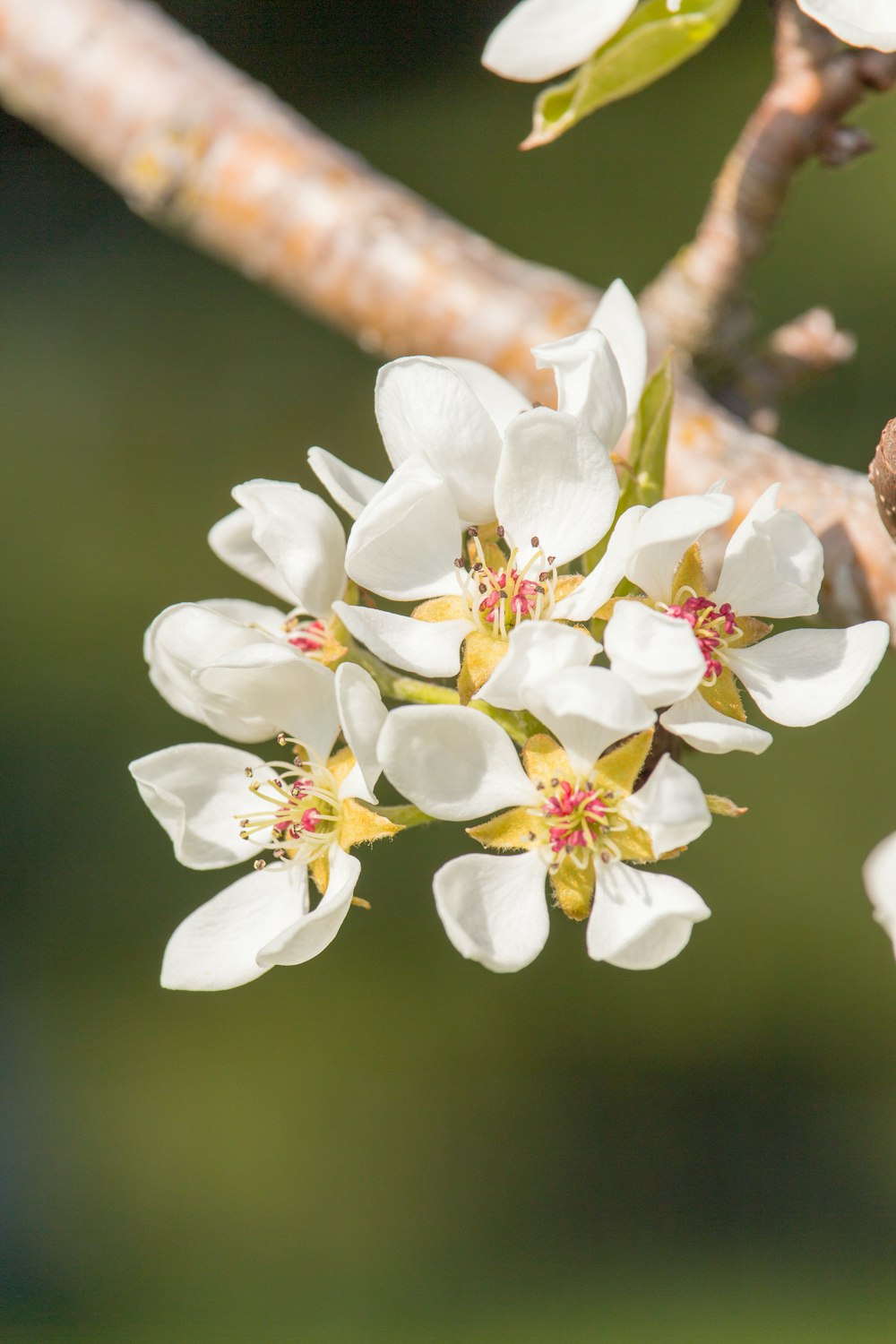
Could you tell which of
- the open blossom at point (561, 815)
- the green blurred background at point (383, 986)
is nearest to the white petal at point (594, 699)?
the open blossom at point (561, 815)

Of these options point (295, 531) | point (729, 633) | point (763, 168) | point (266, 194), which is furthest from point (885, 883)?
point (266, 194)

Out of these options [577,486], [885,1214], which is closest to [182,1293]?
[885,1214]

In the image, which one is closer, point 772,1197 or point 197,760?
point 197,760

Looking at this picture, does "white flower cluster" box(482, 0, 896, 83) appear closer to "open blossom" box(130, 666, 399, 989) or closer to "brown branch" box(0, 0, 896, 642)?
"brown branch" box(0, 0, 896, 642)

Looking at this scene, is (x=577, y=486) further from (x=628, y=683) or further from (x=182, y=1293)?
(x=182, y=1293)

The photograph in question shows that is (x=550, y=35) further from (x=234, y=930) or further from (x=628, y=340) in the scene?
(x=234, y=930)
